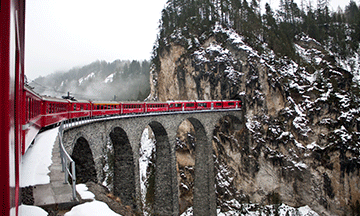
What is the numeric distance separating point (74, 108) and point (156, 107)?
28.2ft

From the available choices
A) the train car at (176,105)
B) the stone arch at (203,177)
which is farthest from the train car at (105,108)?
the stone arch at (203,177)

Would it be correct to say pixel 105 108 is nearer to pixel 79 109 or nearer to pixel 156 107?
pixel 79 109

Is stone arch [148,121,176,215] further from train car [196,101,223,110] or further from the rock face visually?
the rock face

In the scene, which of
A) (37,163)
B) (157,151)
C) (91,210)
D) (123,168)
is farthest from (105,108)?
(91,210)

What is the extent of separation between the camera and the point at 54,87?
14175 cm

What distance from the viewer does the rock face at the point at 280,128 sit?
2355 cm

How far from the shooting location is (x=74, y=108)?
12.4 meters

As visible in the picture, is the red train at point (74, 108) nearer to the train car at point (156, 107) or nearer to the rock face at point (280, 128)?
the train car at point (156, 107)

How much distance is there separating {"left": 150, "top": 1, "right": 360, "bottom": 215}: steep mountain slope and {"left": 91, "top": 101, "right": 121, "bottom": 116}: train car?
667 inches

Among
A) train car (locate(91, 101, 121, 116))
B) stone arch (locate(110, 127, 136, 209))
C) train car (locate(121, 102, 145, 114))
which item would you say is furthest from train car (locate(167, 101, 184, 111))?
stone arch (locate(110, 127, 136, 209))

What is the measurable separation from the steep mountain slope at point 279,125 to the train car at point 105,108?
55.6ft

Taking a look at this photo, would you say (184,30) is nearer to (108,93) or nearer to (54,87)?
(108,93)

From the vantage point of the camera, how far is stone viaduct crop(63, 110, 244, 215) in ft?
40.8
